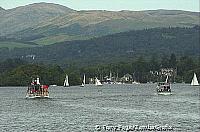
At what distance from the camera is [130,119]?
88.6 m

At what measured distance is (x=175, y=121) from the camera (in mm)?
85562

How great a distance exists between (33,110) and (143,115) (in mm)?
25064

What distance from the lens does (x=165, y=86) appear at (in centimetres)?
19100

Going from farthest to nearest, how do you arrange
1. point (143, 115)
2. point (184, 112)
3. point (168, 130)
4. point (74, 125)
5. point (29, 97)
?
point (29, 97) < point (184, 112) < point (143, 115) < point (74, 125) < point (168, 130)

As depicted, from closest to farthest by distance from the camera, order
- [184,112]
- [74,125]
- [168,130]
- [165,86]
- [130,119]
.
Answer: [168,130], [74,125], [130,119], [184,112], [165,86]

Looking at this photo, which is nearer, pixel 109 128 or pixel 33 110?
pixel 109 128

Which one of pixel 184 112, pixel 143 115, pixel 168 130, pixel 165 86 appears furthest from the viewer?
pixel 165 86

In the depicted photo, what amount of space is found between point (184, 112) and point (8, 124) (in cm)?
3428

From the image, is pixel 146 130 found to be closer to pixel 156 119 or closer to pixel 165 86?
pixel 156 119

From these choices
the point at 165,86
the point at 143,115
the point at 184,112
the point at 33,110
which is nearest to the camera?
the point at 143,115

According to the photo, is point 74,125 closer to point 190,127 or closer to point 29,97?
point 190,127

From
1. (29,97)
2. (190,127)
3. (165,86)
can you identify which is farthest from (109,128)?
(165,86)

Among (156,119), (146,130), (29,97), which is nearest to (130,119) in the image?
(156,119)

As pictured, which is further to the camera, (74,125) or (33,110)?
(33,110)
